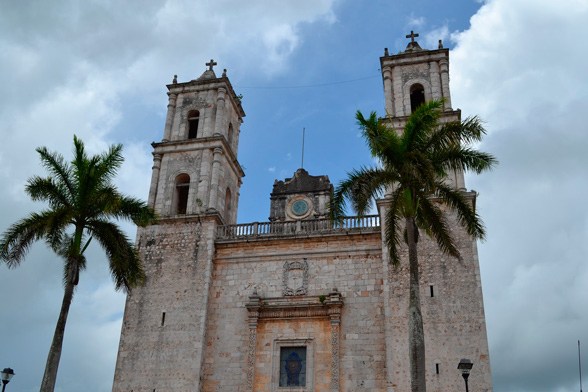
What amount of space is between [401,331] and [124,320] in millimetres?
10582

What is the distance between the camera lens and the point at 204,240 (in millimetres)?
25609

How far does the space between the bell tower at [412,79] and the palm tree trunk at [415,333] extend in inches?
439

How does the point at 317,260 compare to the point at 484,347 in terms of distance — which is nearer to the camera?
the point at 484,347

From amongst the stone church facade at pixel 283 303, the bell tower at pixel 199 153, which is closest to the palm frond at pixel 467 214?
the stone church facade at pixel 283 303

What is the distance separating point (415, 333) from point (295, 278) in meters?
9.28

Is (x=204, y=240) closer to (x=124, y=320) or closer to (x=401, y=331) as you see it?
(x=124, y=320)

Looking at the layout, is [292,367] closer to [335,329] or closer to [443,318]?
[335,329]

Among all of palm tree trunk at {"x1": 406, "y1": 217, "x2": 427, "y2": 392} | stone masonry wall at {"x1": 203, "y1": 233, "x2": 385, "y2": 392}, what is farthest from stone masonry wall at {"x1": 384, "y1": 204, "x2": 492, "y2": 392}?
palm tree trunk at {"x1": 406, "y1": 217, "x2": 427, "y2": 392}

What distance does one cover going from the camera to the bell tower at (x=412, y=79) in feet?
90.7

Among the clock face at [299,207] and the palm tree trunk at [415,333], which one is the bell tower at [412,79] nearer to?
the clock face at [299,207]

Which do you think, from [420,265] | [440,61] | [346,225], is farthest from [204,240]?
[440,61]

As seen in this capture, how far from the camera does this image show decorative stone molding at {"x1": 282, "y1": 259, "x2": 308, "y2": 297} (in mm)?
24219

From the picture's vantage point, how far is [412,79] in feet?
93.4

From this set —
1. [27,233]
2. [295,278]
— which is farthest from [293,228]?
[27,233]
